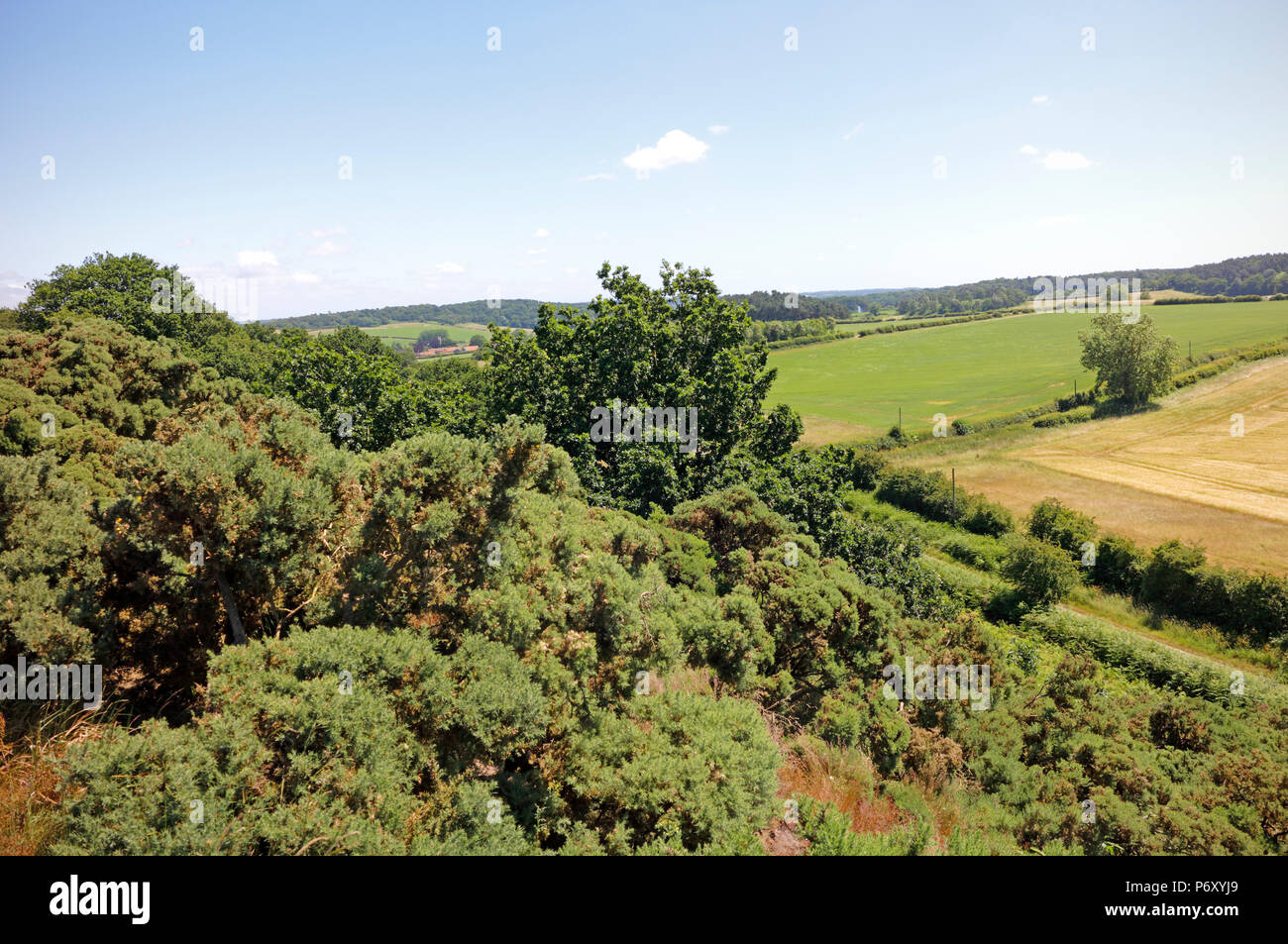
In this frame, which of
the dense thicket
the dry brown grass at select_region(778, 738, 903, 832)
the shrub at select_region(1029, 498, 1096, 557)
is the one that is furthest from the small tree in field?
the dry brown grass at select_region(778, 738, 903, 832)

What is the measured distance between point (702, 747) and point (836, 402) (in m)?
77.8

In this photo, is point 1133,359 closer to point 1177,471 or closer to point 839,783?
point 1177,471

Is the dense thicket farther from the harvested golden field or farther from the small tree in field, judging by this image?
the small tree in field

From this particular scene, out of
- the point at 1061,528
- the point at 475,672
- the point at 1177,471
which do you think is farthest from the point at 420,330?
the point at 475,672

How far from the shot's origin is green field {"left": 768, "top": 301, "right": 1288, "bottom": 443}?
2908 inches

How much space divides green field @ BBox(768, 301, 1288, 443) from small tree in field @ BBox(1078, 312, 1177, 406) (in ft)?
20.6

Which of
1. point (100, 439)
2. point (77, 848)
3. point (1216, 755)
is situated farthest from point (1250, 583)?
point (100, 439)

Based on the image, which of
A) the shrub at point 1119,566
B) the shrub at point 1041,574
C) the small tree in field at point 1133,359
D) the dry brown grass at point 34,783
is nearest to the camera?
the dry brown grass at point 34,783

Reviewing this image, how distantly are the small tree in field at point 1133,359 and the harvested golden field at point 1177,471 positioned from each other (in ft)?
9.92

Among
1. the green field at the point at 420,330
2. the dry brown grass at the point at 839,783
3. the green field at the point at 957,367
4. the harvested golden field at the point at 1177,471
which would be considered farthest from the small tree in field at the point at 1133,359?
the green field at the point at 420,330

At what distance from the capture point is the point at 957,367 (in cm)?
9819

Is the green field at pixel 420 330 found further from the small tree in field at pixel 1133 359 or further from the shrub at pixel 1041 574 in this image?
the shrub at pixel 1041 574

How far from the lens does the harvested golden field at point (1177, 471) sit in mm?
39562

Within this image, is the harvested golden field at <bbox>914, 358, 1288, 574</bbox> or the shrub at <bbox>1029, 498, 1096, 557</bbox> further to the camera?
the harvested golden field at <bbox>914, 358, 1288, 574</bbox>
